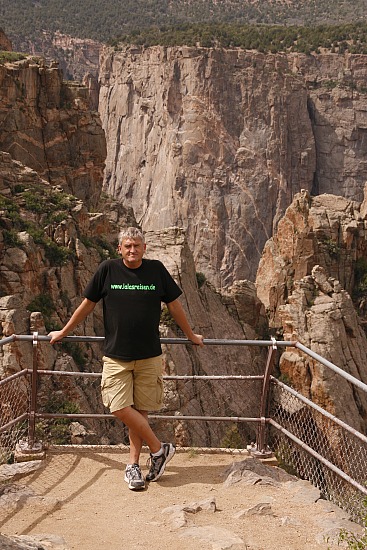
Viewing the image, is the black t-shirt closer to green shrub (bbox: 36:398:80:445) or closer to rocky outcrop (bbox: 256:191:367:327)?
green shrub (bbox: 36:398:80:445)

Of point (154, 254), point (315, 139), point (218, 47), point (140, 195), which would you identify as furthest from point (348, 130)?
point (154, 254)

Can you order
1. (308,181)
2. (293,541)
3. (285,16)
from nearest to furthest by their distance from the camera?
(293,541)
(308,181)
(285,16)

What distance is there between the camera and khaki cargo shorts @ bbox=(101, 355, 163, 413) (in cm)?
647

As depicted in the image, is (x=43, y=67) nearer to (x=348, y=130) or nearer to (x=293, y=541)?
(x=293, y=541)

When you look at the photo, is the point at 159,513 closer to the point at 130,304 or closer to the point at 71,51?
the point at 130,304

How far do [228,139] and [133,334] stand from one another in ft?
197

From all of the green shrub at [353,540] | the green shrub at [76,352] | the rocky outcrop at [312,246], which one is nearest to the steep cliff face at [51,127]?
the rocky outcrop at [312,246]

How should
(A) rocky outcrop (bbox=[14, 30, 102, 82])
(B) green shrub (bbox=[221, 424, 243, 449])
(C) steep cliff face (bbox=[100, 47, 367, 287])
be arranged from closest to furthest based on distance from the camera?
(B) green shrub (bbox=[221, 424, 243, 449]) → (C) steep cliff face (bbox=[100, 47, 367, 287]) → (A) rocky outcrop (bbox=[14, 30, 102, 82])

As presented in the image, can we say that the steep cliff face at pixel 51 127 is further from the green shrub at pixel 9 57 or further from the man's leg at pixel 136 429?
the man's leg at pixel 136 429

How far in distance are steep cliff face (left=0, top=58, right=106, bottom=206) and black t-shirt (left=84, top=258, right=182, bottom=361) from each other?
19627mm

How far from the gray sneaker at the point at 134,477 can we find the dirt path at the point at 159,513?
0.19 feet

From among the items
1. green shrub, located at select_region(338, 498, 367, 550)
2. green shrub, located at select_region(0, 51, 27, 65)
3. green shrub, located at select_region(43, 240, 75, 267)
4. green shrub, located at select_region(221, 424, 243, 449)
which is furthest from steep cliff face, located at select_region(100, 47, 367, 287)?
green shrub, located at select_region(338, 498, 367, 550)

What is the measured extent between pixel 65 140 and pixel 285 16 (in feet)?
243

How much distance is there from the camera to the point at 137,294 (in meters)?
6.38
